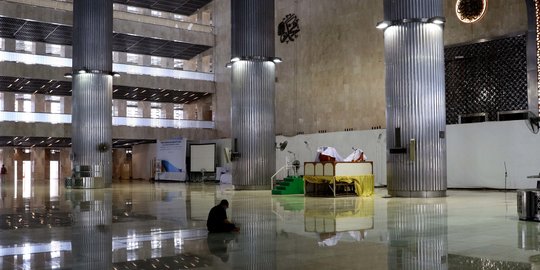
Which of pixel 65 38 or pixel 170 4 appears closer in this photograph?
pixel 65 38

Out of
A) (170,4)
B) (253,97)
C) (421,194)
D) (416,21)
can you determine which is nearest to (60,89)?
(170,4)

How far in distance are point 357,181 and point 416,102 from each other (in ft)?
12.2

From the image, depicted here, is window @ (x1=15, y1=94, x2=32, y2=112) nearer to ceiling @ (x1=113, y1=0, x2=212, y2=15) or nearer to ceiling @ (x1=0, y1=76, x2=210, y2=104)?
ceiling @ (x1=0, y1=76, x2=210, y2=104)

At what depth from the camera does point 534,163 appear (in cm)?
2220

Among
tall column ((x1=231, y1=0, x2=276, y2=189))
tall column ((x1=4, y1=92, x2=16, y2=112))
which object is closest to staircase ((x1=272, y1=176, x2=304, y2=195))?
tall column ((x1=231, y1=0, x2=276, y2=189))

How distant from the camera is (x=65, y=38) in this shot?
4412 centimetres

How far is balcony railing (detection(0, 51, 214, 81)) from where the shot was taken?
3916 cm

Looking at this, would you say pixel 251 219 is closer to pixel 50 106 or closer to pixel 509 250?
pixel 509 250

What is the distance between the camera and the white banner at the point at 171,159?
41719 mm

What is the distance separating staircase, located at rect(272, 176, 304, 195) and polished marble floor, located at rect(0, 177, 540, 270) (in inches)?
331

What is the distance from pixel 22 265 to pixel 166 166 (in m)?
37.0

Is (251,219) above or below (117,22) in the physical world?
below

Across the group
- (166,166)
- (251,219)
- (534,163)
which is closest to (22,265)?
(251,219)

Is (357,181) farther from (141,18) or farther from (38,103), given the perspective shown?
(38,103)
